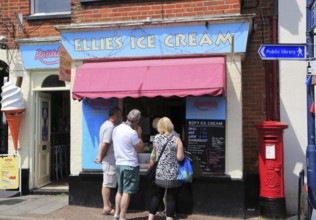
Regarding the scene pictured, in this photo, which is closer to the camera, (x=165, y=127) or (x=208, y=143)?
(x=165, y=127)

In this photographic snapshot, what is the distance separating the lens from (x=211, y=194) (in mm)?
7027

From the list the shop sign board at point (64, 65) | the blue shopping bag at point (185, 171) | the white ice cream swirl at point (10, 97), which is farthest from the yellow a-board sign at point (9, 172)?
the blue shopping bag at point (185, 171)

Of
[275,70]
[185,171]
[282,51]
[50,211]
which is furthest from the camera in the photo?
[275,70]

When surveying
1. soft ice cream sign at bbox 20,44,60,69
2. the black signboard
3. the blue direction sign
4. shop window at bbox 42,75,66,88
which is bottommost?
the black signboard

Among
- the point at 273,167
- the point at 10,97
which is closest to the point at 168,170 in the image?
the point at 273,167

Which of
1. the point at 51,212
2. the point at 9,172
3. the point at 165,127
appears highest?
the point at 165,127

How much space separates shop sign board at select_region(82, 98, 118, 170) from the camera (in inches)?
298

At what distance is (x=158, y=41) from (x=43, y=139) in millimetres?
3864

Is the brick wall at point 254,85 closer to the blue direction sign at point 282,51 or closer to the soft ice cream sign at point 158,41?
the soft ice cream sign at point 158,41

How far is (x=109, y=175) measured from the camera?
22.9ft

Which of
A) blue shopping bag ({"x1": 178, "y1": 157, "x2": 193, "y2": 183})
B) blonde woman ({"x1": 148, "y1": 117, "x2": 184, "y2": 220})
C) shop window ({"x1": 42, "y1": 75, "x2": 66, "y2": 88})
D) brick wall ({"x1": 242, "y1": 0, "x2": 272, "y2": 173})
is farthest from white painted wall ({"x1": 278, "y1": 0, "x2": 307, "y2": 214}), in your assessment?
shop window ({"x1": 42, "y1": 75, "x2": 66, "y2": 88})

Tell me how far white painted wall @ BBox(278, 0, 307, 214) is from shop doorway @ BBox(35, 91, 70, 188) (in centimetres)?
515

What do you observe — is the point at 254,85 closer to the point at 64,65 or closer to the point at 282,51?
the point at 282,51

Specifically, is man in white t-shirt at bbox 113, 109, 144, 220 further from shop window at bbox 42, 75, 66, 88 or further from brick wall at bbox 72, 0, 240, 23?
shop window at bbox 42, 75, 66, 88
